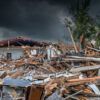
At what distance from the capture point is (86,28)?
36.0 m

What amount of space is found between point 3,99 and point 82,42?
15.2m

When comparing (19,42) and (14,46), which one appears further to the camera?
(19,42)

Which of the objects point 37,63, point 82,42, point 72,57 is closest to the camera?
point 72,57

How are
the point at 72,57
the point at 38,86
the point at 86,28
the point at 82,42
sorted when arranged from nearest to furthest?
the point at 38,86, the point at 72,57, the point at 82,42, the point at 86,28

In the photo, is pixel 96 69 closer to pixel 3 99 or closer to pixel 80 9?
pixel 3 99

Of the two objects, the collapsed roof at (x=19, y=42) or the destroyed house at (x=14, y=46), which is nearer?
the destroyed house at (x=14, y=46)

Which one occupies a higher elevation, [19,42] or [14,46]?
[19,42]

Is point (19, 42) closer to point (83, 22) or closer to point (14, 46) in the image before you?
point (14, 46)

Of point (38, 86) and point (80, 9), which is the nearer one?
point (38, 86)

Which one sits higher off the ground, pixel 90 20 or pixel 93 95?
pixel 90 20

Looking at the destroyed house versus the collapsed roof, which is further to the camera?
the collapsed roof

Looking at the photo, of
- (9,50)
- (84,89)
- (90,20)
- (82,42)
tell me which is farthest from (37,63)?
(90,20)

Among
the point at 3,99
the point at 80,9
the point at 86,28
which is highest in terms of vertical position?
the point at 80,9

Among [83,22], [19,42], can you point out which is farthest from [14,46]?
[83,22]
